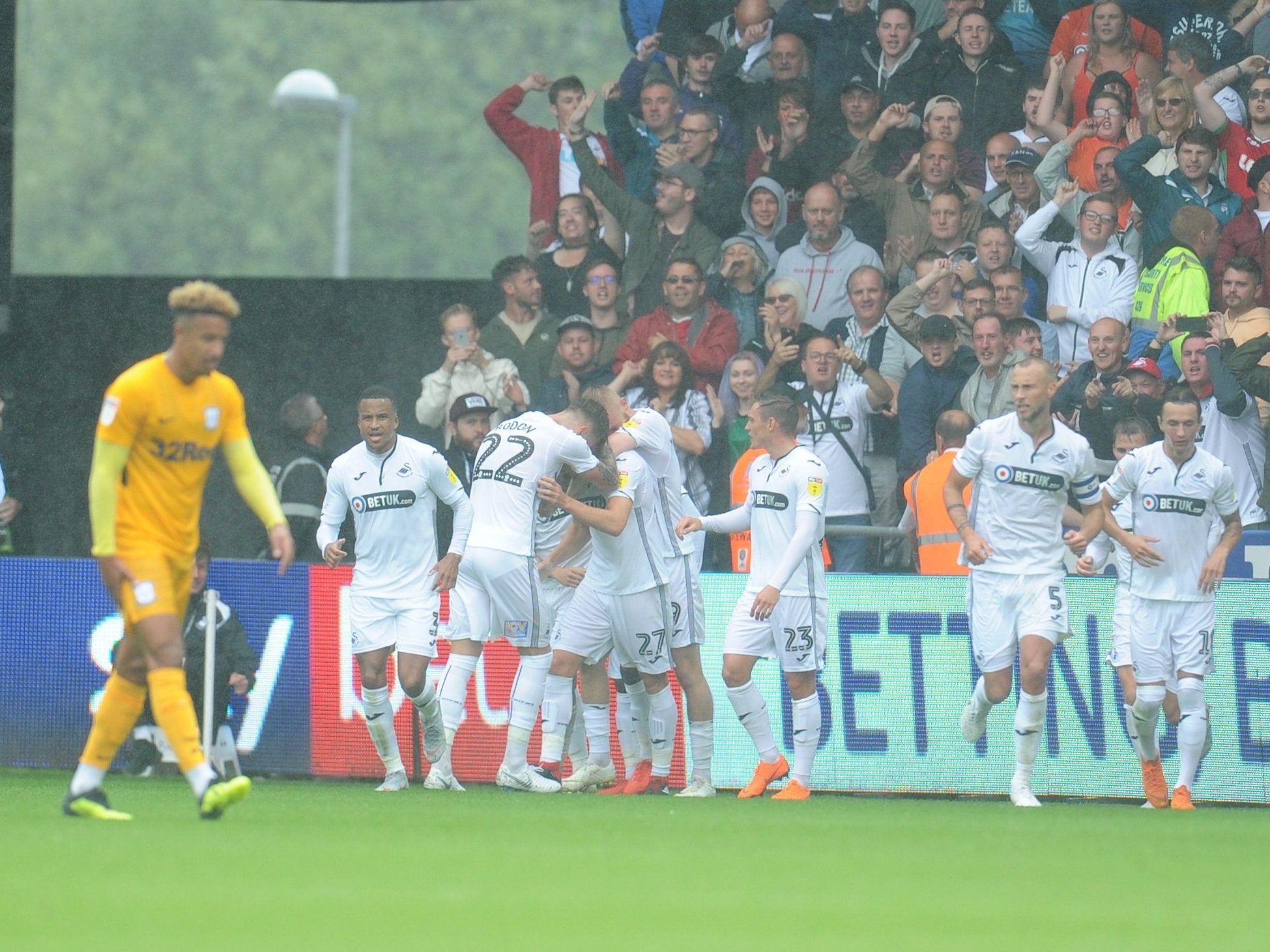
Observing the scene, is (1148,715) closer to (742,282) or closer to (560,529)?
(560,529)

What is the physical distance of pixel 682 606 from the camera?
12820mm

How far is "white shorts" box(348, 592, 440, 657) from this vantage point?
12.7 m

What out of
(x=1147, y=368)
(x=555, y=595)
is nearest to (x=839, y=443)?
(x=1147, y=368)

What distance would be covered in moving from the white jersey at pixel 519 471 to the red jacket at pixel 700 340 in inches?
125

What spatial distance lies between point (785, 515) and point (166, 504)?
4.40 metres

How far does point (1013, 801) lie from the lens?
12.3m

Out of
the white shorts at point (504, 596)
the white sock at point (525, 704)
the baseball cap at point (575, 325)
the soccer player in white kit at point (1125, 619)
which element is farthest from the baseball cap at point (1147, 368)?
the white sock at point (525, 704)

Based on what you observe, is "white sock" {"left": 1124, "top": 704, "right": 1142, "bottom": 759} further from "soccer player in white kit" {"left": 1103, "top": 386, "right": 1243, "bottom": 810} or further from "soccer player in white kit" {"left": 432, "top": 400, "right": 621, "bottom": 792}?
"soccer player in white kit" {"left": 432, "top": 400, "right": 621, "bottom": 792}

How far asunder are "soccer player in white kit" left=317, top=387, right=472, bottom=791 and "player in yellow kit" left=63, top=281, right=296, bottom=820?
10.6 feet

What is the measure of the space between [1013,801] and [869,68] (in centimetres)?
703

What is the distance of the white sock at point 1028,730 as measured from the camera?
12.0m

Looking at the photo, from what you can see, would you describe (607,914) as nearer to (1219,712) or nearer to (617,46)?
(1219,712)

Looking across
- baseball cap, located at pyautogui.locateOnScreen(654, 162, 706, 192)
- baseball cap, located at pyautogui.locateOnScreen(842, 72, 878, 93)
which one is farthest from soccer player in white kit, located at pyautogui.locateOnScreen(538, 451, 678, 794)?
baseball cap, located at pyautogui.locateOnScreen(842, 72, 878, 93)

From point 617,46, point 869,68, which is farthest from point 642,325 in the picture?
point 617,46
